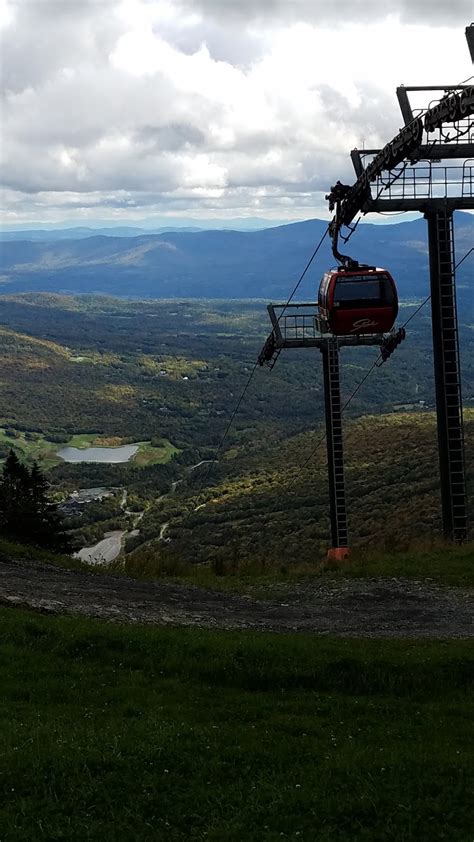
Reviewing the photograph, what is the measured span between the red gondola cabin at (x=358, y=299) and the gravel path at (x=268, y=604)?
355 inches

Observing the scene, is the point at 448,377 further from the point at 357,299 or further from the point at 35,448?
the point at 35,448

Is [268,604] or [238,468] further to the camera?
[238,468]

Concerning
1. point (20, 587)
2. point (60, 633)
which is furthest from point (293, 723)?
point (20, 587)

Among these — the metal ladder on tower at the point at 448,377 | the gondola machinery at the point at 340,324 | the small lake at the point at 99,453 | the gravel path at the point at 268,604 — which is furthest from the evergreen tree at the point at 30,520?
the small lake at the point at 99,453

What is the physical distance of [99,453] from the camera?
149250 millimetres

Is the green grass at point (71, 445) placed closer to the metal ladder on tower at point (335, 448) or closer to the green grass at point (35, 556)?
the metal ladder on tower at point (335, 448)

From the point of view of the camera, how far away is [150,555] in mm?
23953

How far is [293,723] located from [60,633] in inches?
185

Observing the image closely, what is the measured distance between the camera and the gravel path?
48.8 ft

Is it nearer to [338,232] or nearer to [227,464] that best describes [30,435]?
[227,464]

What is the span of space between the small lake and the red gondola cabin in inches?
4526

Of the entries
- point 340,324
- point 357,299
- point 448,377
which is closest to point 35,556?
point 340,324

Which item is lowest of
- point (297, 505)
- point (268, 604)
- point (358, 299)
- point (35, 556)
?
point (297, 505)

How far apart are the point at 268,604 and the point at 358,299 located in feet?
37.1
